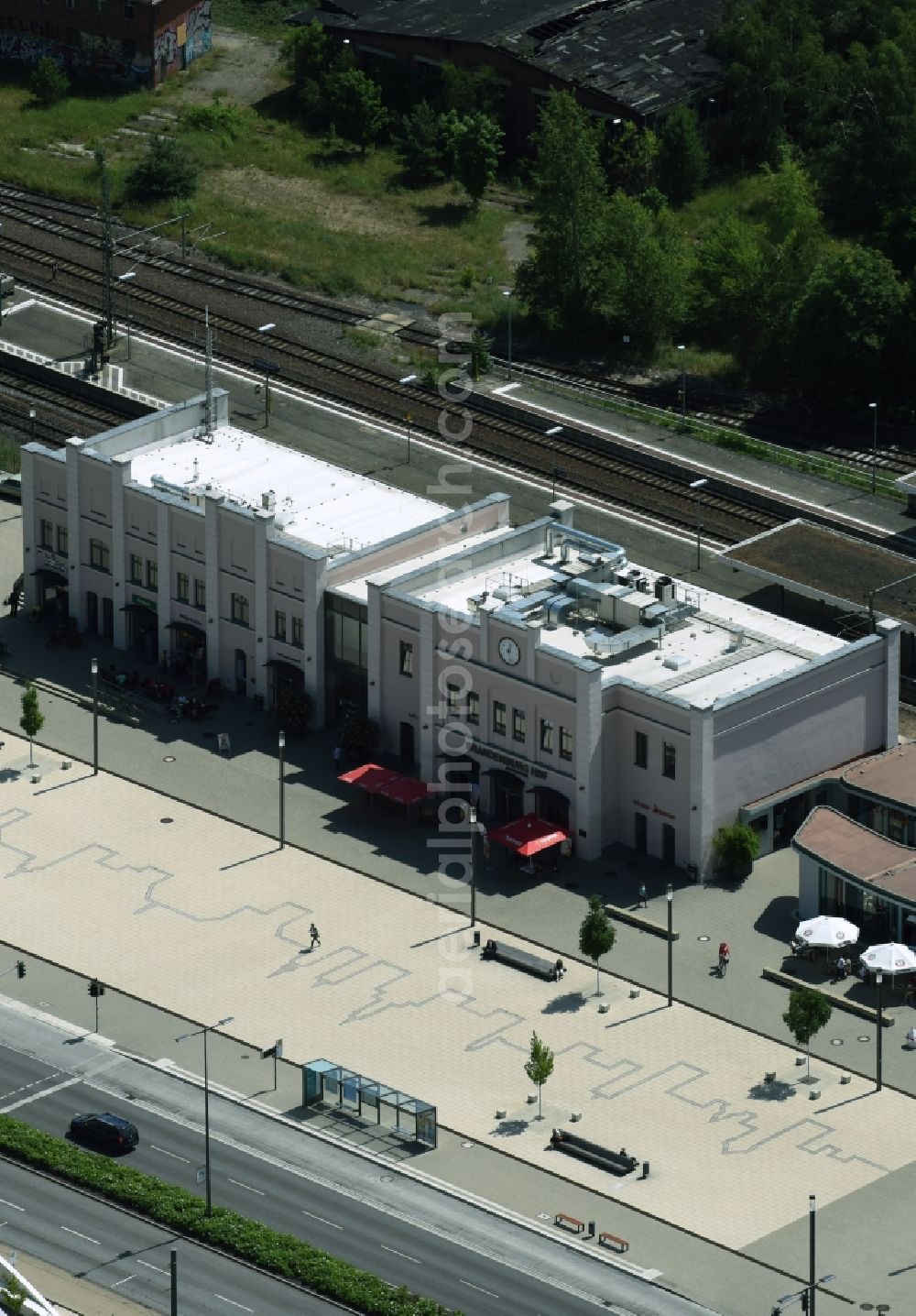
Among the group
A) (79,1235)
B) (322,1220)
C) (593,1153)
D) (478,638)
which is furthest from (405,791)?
(79,1235)

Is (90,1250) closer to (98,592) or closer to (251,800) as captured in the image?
(251,800)

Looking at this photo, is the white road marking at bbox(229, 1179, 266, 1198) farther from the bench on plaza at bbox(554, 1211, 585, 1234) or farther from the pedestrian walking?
the pedestrian walking

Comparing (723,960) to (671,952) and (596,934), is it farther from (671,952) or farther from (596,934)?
(596,934)

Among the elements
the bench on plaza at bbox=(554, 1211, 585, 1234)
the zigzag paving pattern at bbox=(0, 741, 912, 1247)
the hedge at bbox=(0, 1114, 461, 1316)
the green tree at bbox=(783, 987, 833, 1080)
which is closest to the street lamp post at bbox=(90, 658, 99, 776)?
the zigzag paving pattern at bbox=(0, 741, 912, 1247)

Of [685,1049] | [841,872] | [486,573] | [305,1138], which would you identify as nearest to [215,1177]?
[305,1138]

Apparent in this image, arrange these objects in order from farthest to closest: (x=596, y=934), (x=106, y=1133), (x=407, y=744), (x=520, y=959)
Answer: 1. (x=407, y=744)
2. (x=520, y=959)
3. (x=596, y=934)
4. (x=106, y=1133)

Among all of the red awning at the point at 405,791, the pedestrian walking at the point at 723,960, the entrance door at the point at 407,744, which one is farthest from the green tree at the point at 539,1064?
the entrance door at the point at 407,744

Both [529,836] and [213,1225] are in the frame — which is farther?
[529,836]

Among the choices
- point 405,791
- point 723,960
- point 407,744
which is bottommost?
point 723,960
